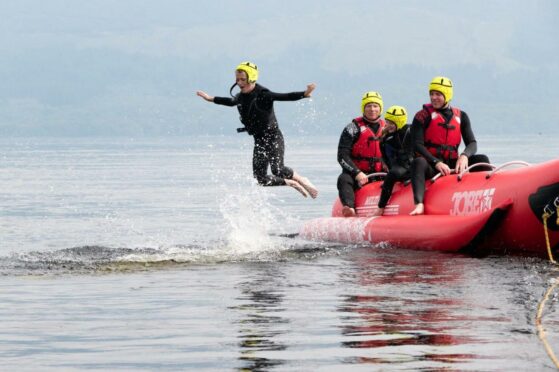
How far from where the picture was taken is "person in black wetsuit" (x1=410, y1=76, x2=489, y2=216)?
14.6 meters

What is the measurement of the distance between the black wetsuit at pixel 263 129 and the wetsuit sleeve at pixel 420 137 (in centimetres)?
206

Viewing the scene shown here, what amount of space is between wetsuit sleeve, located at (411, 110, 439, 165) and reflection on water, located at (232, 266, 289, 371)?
10.5 ft

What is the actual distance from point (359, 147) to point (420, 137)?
6.30 ft

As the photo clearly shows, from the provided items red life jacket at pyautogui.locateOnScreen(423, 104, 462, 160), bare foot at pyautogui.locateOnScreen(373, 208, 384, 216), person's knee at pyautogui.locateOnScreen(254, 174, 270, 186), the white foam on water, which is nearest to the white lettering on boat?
red life jacket at pyautogui.locateOnScreen(423, 104, 462, 160)

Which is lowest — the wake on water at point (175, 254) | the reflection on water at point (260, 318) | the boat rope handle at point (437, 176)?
the wake on water at point (175, 254)

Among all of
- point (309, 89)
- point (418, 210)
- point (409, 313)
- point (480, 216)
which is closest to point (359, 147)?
point (309, 89)

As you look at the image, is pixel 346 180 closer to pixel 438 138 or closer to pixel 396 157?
pixel 396 157

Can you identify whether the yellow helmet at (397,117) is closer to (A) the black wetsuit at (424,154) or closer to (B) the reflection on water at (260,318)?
(A) the black wetsuit at (424,154)

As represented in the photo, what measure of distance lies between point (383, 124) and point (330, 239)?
1.78 meters

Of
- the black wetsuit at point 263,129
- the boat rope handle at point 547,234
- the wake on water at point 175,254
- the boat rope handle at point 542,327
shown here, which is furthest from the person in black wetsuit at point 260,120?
the boat rope handle at point 542,327

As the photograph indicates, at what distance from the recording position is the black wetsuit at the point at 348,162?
647 inches

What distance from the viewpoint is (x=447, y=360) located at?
23.5 ft

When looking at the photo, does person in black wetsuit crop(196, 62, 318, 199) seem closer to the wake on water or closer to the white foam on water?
the white foam on water

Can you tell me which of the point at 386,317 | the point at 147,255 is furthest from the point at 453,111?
the point at 386,317
